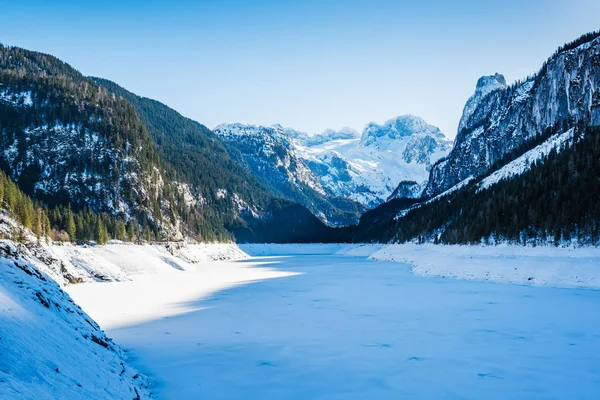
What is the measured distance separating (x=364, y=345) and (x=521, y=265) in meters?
37.3

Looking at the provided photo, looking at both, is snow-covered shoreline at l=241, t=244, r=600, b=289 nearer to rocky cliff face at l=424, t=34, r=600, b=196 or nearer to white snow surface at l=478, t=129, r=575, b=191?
white snow surface at l=478, t=129, r=575, b=191

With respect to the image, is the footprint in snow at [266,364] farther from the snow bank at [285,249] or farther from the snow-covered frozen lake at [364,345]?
the snow bank at [285,249]

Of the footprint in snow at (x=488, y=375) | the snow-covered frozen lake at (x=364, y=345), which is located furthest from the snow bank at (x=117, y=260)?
the footprint in snow at (x=488, y=375)

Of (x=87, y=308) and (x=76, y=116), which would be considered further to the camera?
(x=76, y=116)

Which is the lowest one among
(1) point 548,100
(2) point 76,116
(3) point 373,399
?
(3) point 373,399

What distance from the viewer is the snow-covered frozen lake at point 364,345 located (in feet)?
40.1

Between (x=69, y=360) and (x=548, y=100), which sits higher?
(x=548, y=100)

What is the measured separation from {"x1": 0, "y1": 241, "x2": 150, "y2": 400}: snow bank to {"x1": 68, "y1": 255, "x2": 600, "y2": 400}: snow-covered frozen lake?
1.91 metres

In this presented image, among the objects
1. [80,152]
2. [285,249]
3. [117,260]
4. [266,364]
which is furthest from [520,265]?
[285,249]

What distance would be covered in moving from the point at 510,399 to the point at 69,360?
38.4 ft

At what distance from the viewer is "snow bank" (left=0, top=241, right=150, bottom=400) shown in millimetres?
7375

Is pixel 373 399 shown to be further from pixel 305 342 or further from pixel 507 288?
pixel 507 288

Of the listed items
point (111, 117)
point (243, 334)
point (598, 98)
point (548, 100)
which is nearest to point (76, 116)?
point (111, 117)

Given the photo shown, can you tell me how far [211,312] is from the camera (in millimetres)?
26281
